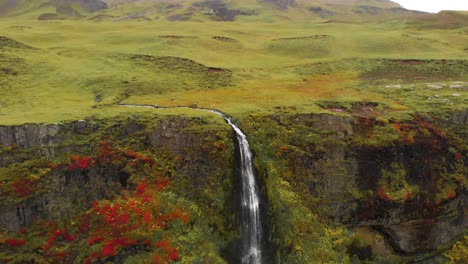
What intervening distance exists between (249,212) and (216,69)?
27.2m

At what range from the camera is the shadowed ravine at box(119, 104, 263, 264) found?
98.3ft

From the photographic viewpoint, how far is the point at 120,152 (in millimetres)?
32188

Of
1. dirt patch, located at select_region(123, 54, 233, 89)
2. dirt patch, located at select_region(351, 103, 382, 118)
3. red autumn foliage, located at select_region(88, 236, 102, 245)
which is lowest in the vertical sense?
red autumn foliage, located at select_region(88, 236, 102, 245)

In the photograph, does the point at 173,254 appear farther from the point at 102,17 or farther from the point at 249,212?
the point at 102,17

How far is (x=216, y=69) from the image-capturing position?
5312cm

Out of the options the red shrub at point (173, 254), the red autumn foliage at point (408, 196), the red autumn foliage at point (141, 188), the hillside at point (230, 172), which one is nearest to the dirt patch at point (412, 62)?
the hillside at point (230, 172)

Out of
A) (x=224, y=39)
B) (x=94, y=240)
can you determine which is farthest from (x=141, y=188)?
(x=224, y=39)

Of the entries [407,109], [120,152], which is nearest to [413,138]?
[407,109]

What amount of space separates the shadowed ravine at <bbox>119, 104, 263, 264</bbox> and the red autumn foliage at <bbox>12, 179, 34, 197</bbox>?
1596 centimetres

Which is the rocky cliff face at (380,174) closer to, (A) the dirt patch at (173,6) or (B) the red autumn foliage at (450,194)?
(B) the red autumn foliage at (450,194)

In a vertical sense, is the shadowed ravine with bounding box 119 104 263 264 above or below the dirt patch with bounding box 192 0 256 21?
below

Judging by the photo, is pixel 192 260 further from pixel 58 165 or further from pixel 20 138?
pixel 20 138

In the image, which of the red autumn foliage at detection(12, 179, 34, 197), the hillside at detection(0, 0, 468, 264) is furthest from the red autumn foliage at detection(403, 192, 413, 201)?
the red autumn foliage at detection(12, 179, 34, 197)

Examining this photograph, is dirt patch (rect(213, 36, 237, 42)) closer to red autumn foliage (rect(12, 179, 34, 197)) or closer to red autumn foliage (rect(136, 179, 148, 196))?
red autumn foliage (rect(136, 179, 148, 196))
